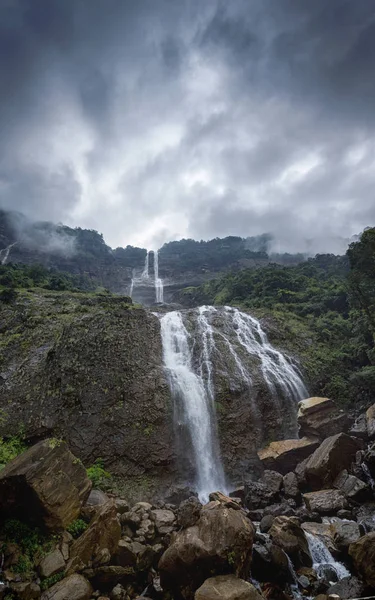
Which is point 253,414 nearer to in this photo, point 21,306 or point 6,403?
point 6,403

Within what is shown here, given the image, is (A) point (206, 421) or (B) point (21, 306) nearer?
(A) point (206, 421)

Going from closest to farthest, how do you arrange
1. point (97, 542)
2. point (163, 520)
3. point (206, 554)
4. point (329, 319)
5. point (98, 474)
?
point (206, 554), point (97, 542), point (163, 520), point (98, 474), point (329, 319)

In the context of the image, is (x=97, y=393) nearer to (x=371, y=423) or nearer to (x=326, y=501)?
(x=326, y=501)

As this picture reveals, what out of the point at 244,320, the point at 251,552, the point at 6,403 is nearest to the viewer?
the point at 251,552

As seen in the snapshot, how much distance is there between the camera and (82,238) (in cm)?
9300

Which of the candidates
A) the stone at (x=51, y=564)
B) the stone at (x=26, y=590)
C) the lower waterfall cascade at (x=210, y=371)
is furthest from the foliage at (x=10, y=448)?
the lower waterfall cascade at (x=210, y=371)

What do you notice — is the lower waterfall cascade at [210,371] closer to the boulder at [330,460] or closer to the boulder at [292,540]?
the boulder at [330,460]

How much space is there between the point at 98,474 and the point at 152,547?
6228 millimetres

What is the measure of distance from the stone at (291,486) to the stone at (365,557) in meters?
4.95

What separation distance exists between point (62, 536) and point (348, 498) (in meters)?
11.0

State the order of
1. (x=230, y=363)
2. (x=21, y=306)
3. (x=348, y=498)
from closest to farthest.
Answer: (x=348, y=498) → (x=230, y=363) → (x=21, y=306)

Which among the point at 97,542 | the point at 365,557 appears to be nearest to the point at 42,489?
the point at 97,542

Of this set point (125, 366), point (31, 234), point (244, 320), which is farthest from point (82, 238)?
point (125, 366)

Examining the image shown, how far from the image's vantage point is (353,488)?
12805 millimetres
